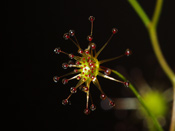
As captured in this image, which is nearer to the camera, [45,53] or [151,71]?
[45,53]

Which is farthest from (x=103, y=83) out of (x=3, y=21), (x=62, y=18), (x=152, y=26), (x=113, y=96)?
(x=3, y=21)

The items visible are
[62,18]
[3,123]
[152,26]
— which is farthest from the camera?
[62,18]

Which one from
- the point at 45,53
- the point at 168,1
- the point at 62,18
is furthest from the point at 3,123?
the point at 168,1

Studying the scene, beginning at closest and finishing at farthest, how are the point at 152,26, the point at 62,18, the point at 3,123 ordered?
the point at 152,26, the point at 3,123, the point at 62,18

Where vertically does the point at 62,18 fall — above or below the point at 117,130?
above

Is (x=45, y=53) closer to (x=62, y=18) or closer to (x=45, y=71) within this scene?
(x=45, y=71)

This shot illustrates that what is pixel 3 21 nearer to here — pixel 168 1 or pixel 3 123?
pixel 3 123

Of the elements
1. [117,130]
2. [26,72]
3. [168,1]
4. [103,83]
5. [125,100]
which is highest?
[168,1]
